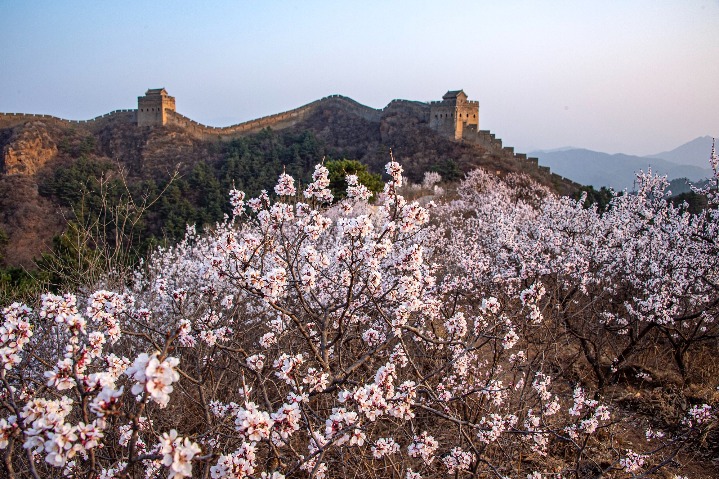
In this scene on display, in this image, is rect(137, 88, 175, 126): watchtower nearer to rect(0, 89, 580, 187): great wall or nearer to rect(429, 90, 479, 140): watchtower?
rect(0, 89, 580, 187): great wall

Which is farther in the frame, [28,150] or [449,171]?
[28,150]

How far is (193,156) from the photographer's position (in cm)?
4991

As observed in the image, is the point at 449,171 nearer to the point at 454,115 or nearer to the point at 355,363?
the point at 454,115

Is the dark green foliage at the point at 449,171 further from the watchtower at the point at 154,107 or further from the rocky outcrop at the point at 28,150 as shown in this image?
the rocky outcrop at the point at 28,150

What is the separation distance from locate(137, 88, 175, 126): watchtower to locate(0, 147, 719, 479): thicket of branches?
155 ft

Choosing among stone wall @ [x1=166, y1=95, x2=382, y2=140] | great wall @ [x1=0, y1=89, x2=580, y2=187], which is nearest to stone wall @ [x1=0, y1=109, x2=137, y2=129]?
great wall @ [x1=0, y1=89, x2=580, y2=187]

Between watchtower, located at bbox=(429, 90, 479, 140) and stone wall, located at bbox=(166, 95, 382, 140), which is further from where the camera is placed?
stone wall, located at bbox=(166, 95, 382, 140)

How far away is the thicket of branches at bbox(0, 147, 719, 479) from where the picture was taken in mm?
2311

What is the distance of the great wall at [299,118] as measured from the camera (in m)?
48.9

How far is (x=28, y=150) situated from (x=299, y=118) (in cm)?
2976

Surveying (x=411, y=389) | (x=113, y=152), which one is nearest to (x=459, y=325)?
(x=411, y=389)

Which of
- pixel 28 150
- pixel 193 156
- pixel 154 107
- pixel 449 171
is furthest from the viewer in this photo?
pixel 154 107

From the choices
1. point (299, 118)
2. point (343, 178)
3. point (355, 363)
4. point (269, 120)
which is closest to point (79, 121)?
point (269, 120)

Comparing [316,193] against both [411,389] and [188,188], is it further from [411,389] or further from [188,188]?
[188,188]
